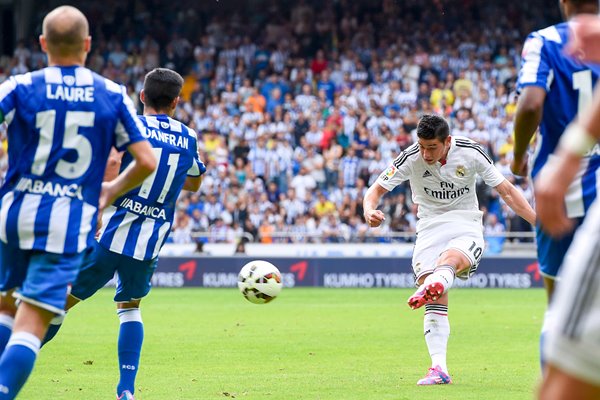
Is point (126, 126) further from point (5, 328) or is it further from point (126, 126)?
point (5, 328)

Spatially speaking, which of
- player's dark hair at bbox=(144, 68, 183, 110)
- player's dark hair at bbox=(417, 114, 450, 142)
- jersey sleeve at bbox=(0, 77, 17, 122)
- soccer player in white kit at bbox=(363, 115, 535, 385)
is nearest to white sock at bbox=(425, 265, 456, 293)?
soccer player in white kit at bbox=(363, 115, 535, 385)

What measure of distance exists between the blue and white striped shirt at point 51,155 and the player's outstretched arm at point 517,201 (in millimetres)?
3894

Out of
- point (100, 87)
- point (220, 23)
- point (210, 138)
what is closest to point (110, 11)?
point (220, 23)

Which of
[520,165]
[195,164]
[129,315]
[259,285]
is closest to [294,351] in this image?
→ [259,285]

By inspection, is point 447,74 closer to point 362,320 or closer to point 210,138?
point 210,138

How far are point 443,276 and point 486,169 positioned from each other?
4.07 ft

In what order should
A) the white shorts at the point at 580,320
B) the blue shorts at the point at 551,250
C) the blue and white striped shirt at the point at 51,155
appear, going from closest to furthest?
the white shorts at the point at 580,320, the blue shorts at the point at 551,250, the blue and white striped shirt at the point at 51,155

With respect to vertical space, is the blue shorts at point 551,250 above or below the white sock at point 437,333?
above

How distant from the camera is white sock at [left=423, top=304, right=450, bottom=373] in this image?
888 cm

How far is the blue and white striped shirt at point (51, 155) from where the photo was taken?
215 inches

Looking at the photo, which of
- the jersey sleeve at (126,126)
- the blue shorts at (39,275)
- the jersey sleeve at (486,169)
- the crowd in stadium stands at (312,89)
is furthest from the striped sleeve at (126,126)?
the crowd in stadium stands at (312,89)

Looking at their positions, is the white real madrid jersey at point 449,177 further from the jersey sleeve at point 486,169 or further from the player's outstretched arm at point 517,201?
the player's outstretched arm at point 517,201

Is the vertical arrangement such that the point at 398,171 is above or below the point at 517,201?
above

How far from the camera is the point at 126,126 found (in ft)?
18.7
